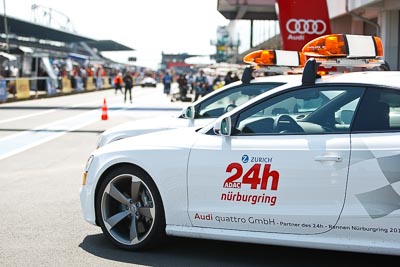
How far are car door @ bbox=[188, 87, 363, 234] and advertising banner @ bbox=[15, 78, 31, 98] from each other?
29.3 metres

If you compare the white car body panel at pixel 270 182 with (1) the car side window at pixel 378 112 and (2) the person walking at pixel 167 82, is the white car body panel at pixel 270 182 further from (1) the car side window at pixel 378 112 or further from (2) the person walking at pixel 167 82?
(2) the person walking at pixel 167 82

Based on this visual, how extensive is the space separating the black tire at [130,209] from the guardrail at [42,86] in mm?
26219

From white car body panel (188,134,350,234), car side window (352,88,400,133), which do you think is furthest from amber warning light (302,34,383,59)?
white car body panel (188,134,350,234)

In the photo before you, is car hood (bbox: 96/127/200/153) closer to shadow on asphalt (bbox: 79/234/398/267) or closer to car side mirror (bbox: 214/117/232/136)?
car side mirror (bbox: 214/117/232/136)

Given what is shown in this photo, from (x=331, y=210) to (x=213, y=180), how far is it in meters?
0.96

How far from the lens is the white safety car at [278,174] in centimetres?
461

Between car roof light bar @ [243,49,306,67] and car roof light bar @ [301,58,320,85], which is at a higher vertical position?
car roof light bar @ [243,49,306,67]

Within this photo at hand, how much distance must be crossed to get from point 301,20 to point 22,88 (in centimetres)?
2111

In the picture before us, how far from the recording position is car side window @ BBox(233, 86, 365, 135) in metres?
4.95

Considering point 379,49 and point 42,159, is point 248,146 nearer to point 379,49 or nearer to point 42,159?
point 379,49

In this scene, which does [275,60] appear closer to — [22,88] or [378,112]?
[378,112]

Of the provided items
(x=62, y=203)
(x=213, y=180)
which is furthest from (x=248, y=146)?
(x=62, y=203)

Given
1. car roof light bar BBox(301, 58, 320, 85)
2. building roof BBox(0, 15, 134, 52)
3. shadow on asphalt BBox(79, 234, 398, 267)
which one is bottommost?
shadow on asphalt BBox(79, 234, 398, 267)

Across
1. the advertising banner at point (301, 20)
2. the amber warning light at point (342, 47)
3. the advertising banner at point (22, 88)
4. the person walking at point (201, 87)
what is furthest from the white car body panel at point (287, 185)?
the advertising banner at point (22, 88)
